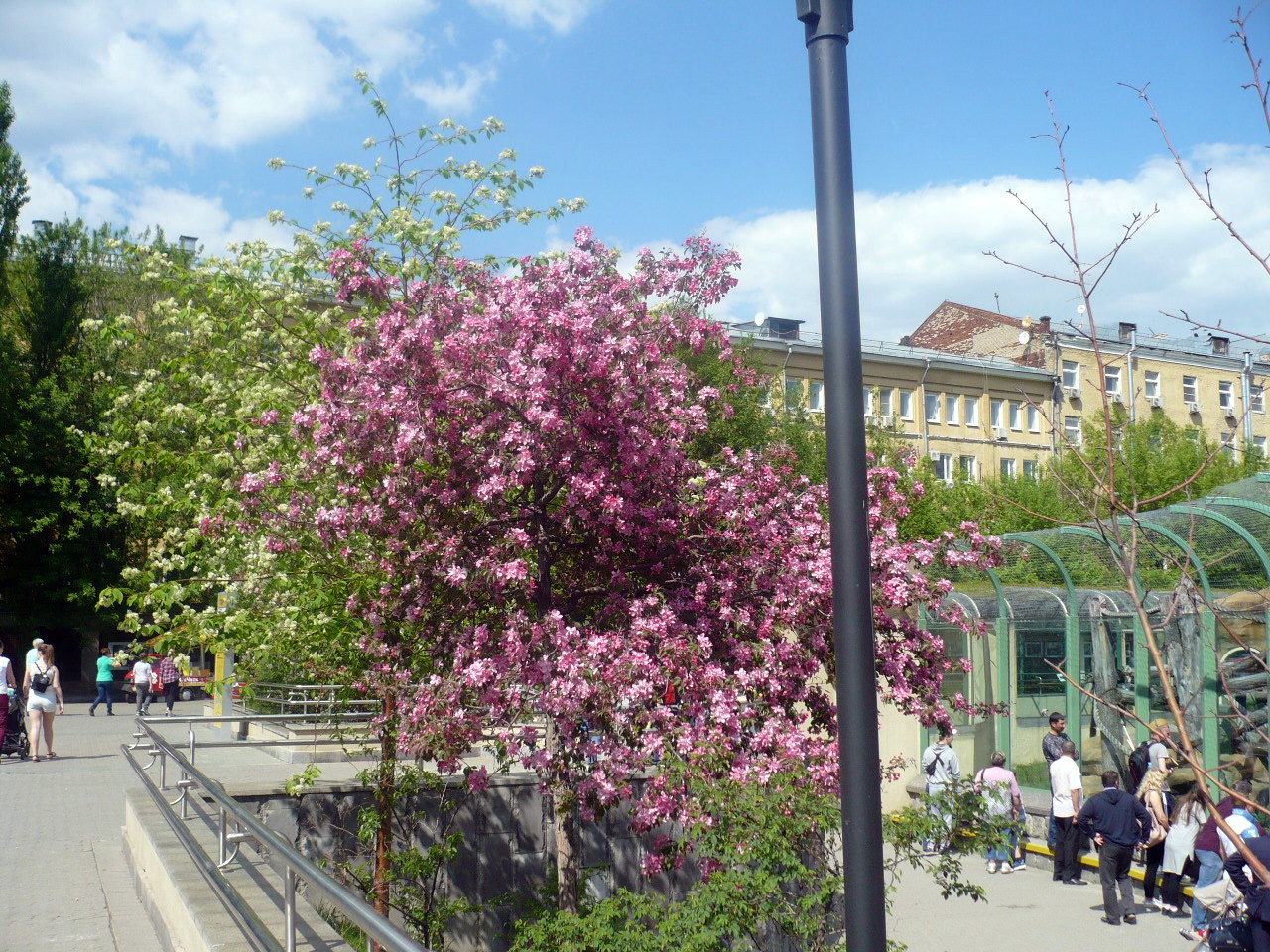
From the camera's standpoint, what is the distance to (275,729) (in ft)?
57.1

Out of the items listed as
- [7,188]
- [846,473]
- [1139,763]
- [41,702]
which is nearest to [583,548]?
[846,473]

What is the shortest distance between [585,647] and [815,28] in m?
4.93

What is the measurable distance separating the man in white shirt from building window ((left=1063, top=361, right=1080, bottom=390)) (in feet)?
173

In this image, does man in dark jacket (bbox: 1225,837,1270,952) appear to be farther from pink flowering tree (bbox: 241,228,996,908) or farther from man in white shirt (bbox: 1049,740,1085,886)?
man in white shirt (bbox: 1049,740,1085,886)

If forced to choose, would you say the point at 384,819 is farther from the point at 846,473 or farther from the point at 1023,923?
the point at 846,473

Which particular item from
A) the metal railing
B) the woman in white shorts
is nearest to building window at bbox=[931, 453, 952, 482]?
the woman in white shorts

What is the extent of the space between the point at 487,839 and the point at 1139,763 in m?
8.55

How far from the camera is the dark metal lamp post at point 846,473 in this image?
3.69m

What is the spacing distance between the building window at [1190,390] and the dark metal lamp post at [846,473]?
7331cm

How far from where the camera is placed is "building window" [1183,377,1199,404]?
71.2 m

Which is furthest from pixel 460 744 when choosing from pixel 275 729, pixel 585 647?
pixel 275 729

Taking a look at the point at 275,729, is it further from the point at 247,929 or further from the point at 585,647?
the point at 247,929

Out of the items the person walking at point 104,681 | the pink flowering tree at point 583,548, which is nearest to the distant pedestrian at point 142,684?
the person walking at point 104,681

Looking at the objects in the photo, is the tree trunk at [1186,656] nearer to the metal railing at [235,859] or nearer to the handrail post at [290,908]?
the metal railing at [235,859]
